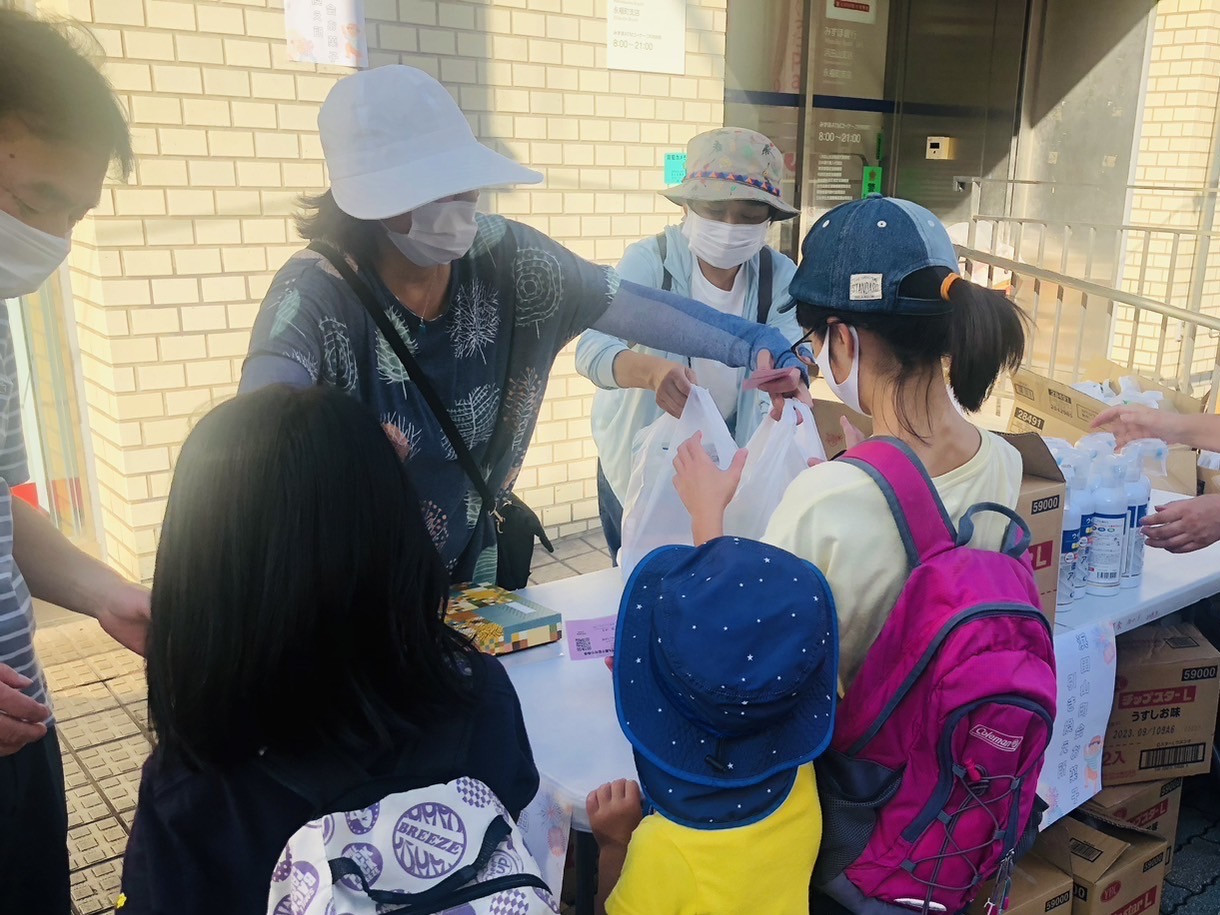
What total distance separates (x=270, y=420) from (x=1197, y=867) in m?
2.79

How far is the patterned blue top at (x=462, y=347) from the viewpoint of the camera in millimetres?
1722

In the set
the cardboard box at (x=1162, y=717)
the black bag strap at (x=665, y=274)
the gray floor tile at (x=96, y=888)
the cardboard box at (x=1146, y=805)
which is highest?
the black bag strap at (x=665, y=274)

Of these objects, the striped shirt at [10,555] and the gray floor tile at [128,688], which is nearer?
the striped shirt at [10,555]

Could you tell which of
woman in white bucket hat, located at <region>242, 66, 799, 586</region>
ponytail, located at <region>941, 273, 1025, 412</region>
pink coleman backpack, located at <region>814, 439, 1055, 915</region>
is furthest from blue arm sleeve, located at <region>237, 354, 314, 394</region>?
ponytail, located at <region>941, 273, 1025, 412</region>

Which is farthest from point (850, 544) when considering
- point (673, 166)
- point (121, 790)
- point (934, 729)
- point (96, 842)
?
point (673, 166)

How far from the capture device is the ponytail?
1.56 meters

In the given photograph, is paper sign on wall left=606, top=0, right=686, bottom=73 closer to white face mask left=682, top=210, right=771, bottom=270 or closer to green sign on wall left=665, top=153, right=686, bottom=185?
green sign on wall left=665, top=153, right=686, bottom=185

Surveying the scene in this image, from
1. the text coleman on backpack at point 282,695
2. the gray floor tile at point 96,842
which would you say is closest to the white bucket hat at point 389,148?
the text coleman on backpack at point 282,695

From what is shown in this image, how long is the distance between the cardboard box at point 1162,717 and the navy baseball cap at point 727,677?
1.60 m

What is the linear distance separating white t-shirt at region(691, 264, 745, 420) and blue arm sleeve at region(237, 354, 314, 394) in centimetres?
133

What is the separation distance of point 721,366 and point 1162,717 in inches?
56.7

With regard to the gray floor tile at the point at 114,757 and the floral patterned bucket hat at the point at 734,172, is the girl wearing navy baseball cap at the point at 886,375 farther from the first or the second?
the gray floor tile at the point at 114,757

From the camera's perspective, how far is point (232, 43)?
361 centimetres

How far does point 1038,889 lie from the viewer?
2102 millimetres
